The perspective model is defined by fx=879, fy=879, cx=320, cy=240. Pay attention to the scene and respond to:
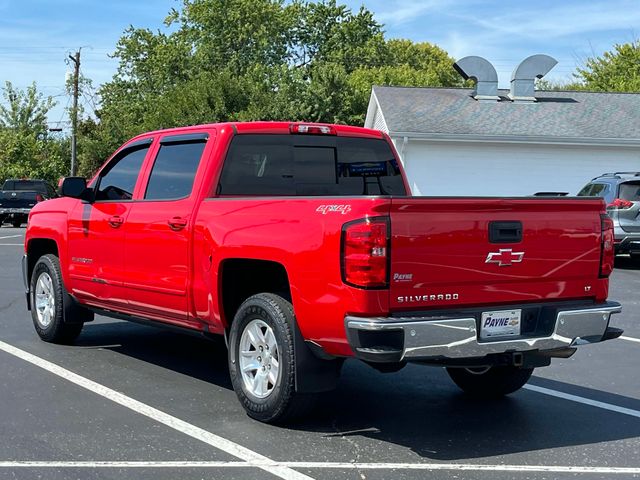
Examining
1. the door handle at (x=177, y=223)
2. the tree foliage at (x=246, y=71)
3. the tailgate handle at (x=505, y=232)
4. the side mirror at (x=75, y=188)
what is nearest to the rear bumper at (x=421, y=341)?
the tailgate handle at (x=505, y=232)

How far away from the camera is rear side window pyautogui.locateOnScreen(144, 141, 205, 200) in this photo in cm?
662

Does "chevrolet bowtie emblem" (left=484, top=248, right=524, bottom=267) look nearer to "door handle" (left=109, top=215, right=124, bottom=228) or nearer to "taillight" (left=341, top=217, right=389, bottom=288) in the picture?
"taillight" (left=341, top=217, right=389, bottom=288)

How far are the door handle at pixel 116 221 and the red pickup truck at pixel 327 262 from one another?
16mm

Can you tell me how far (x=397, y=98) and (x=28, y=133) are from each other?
36.5 meters

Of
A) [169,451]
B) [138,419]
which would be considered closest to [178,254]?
[138,419]

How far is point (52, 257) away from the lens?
846cm

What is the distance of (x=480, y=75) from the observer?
98.7ft

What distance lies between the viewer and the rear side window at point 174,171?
662cm

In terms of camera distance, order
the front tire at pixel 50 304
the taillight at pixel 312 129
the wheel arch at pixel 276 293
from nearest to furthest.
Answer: the wheel arch at pixel 276 293 < the taillight at pixel 312 129 < the front tire at pixel 50 304

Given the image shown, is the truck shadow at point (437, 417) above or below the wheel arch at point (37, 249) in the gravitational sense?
below

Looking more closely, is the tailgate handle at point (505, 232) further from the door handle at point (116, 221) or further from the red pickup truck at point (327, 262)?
the door handle at point (116, 221)

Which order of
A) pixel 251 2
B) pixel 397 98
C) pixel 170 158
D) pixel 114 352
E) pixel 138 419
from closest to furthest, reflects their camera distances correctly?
pixel 138 419
pixel 170 158
pixel 114 352
pixel 397 98
pixel 251 2

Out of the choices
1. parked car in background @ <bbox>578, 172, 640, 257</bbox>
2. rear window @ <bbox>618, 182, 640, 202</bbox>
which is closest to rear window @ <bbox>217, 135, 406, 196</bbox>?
parked car in background @ <bbox>578, 172, 640, 257</bbox>

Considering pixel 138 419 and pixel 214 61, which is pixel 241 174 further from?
pixel 214 61
